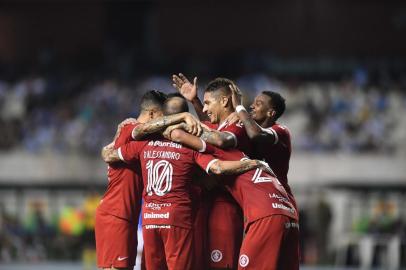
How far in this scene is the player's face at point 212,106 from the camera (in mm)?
11117

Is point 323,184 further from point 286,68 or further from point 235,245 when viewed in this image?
A: point 235,245

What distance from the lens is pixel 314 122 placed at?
2919 centimetres

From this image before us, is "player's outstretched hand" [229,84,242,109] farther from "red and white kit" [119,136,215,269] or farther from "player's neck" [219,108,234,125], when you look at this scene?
"red and white kit" [119,136,215,269]

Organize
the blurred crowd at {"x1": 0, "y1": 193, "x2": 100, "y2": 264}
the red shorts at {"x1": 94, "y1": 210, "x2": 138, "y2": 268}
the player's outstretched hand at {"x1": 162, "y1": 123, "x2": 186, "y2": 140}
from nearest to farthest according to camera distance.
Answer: the player's outstretched hand at {"x1": 162, "y1": 123, "x2": 186, "y2": 140} < the red shorts at {"x1": 94, "y1": 210, "x2": 138, "y2": 268} < the blurred crowd at {"x1": 0, "y1": 193, "x2": 100, "y2": 264}

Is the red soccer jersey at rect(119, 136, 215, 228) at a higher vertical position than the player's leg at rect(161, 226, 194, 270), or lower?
higher

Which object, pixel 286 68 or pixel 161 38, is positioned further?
pixel 161 38

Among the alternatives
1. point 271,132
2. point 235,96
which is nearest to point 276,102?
point 271,132

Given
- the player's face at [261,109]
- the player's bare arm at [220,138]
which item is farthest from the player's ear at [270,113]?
the player's bare arm at [220,138]

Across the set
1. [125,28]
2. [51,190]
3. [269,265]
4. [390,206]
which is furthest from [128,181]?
[125,28]

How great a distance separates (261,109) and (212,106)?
0.65 m

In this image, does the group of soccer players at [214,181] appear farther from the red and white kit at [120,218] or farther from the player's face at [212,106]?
the red and white kit at [120,218]

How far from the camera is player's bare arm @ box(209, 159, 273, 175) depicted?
1068cm

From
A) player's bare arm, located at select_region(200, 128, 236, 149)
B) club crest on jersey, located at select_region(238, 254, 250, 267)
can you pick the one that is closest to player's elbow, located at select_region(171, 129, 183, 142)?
player's bare arm, located at select_region(200, 128, 236, 149)

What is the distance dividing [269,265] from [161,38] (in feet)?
91.5
